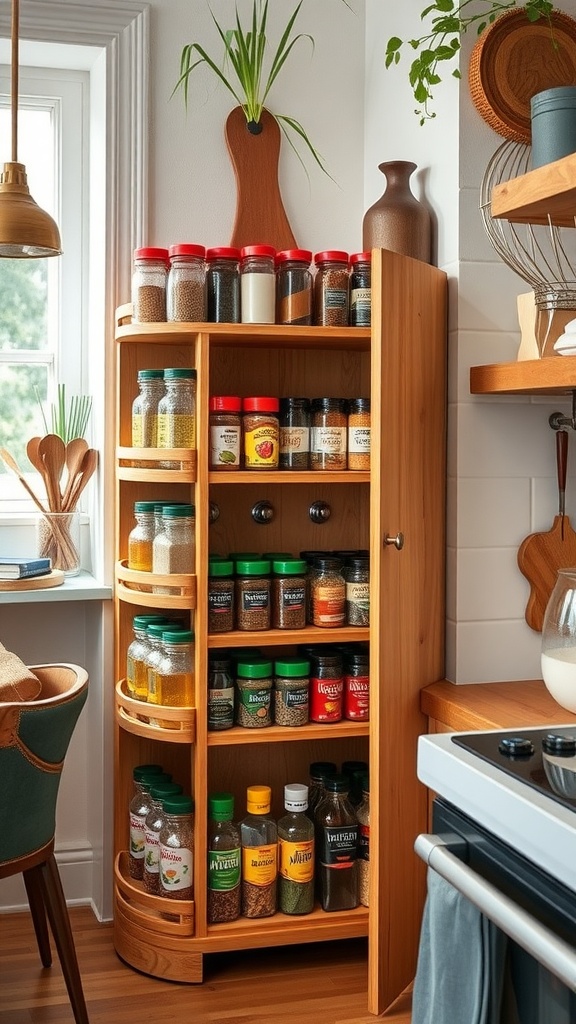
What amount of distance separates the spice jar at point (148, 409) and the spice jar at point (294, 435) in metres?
0.28

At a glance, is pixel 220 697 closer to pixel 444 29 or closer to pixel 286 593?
pixel 286 593

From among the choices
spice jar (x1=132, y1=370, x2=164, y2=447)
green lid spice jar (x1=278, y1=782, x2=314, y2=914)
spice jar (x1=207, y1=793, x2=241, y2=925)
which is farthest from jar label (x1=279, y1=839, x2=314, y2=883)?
spice jar (x1=132, y1=370, x2=164, y2=447)

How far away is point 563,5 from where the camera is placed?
226 centimetres

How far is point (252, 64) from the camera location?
258cm

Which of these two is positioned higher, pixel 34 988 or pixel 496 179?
pixel 496 179

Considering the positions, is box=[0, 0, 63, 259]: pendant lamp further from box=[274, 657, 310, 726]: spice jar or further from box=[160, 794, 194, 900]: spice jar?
box=[160, 794, 194, 900]: spice jar

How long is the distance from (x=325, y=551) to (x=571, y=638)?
3.22ft

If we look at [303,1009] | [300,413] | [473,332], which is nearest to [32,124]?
[300,413]

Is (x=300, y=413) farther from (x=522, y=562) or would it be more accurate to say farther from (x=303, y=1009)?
(x=303, y=1009)

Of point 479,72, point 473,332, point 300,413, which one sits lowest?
point 300,413

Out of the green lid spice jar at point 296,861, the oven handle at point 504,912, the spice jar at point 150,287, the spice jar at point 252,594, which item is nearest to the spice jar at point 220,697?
the spice jar at point 252,594

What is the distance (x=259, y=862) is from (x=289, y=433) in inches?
37.7

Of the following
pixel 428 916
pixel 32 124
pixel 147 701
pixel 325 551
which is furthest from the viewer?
pixel 32 124

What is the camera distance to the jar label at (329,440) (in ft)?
7.95
